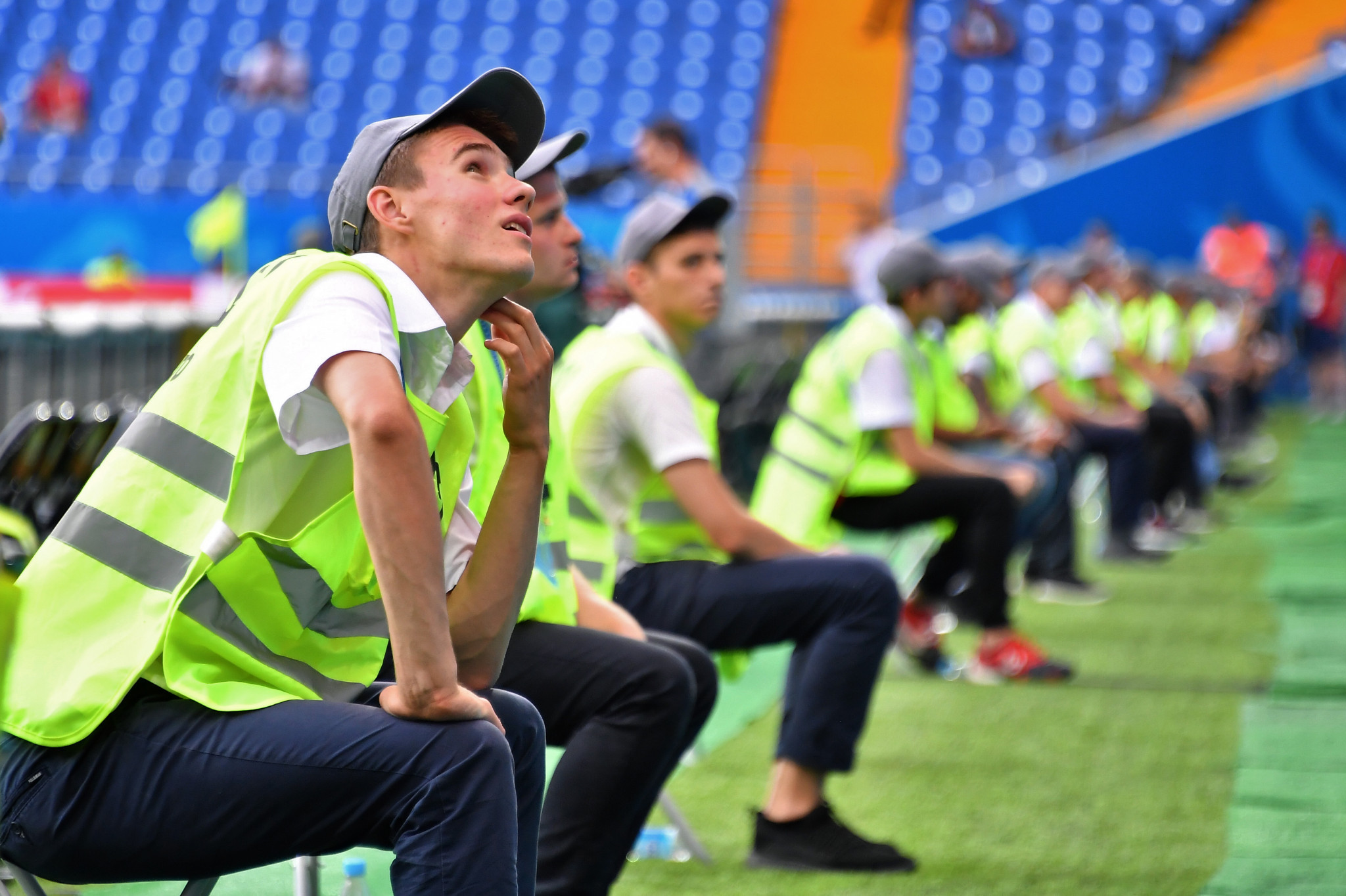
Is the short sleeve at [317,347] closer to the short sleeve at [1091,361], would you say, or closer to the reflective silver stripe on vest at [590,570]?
the reflective silver stripe on vest at [590,570]

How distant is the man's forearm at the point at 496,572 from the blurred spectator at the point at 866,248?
32.6ft

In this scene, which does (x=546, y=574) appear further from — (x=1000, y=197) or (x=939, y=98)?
(x=939, y=98)

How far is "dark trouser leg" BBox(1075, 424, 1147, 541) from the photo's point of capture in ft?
29.1

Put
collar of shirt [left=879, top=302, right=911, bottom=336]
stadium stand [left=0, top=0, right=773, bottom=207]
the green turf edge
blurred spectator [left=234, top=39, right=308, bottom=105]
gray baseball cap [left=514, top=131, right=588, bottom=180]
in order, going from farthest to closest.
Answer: blurred spectator [left=234, top=39, right=308, bottom=105]
stadium stand [left=0, top=0, right=773, bottom=207]
collar of shirt [left=879, top=302, right=911, bottom=336]
the green turf edge
gray baseball cap [left=514, top=131, right=588, bottom=180]

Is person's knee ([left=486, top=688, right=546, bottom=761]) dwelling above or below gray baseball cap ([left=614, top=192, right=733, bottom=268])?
below

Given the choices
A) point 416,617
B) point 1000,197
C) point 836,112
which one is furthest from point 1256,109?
point 416,617

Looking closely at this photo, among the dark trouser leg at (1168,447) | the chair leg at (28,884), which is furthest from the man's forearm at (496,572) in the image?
the dark trouser leg at (1168,447)

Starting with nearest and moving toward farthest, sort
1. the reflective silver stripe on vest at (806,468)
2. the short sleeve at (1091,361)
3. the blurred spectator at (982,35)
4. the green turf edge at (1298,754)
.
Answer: the green turf edge at (1298,754), the reflective silver stripe on vest at (806,468), the short sleeve at (1091,361), the blurred spectator at (982,35)

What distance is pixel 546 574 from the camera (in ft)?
9.33

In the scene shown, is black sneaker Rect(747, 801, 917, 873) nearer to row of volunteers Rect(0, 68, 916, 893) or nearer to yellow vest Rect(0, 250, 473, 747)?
row of volunteers Rect(0, 68, 916, 893)

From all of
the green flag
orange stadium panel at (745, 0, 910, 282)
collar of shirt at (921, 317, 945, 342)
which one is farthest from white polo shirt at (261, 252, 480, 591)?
orange stadium panel at (745, 0, 910, 282)

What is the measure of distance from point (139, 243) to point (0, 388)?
8.48 m

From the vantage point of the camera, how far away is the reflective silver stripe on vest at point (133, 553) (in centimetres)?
182

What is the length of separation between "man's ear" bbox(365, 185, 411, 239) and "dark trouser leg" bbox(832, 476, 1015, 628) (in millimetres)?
3738
